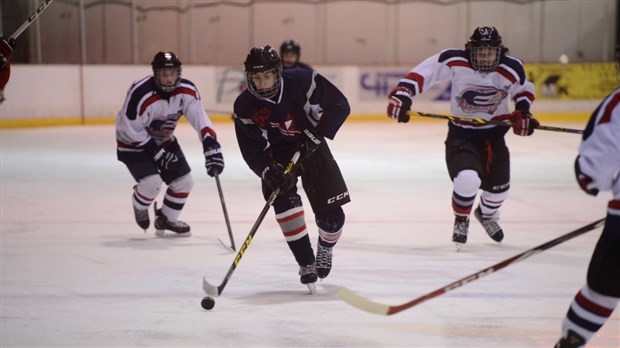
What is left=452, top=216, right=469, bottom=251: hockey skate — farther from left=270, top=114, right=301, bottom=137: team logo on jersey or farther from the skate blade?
left=270, top=114, right=301, bottom=137: team logo on jersey

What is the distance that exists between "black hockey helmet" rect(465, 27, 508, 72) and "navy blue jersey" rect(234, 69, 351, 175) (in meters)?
1.15

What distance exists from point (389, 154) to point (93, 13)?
20.1 ft

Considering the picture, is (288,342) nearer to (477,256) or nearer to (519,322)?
(519,322)

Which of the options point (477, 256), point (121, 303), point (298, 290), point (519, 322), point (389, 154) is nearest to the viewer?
point (519, 322)

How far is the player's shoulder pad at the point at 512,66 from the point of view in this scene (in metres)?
4.93

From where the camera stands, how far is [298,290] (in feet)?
13.4

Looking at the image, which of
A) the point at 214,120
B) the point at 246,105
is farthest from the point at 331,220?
the point at 214,120

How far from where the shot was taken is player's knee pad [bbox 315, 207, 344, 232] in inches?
161

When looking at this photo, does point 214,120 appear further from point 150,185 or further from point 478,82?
point 478,82

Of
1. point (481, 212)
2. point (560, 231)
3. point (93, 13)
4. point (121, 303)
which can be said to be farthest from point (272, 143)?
point (93, 13)

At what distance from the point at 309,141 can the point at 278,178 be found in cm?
22

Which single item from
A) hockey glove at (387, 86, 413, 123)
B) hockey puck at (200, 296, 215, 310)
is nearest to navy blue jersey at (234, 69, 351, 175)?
hockey puck at (200, 296, 215, 310)

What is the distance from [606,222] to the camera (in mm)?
2650

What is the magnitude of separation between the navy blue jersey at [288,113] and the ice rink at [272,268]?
2.10 ft
